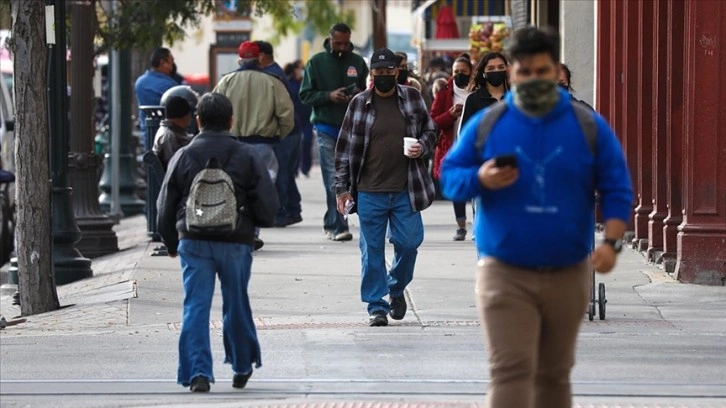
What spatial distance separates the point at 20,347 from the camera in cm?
1030

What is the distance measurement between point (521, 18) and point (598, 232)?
743 centimetres

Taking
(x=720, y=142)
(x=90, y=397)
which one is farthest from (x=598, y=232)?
(x=90, y=397)

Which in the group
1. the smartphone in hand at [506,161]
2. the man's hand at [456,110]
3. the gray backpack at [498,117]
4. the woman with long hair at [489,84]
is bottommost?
the smartphone in hand at [506,161]

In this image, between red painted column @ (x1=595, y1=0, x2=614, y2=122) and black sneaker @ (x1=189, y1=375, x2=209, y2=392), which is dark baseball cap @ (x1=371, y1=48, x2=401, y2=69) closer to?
black sneaker @ (x1=189, y1=375, x2=209, y2=392)

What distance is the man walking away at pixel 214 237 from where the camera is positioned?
27.5ft

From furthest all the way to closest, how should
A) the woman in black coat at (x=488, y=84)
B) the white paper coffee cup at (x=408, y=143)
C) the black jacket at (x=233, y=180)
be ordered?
the woman in black coat at (x=488, y=84) → the white paper coffee cup at (x=408, y=143) → the black jacket at (x=233, y=180)

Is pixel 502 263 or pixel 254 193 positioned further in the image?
pixel 254 193

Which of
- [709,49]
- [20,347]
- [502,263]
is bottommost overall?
[20,347]

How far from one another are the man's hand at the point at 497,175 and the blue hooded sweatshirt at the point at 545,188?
0.35ft

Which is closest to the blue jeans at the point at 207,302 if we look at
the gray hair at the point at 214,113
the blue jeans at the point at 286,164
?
the gray hair at the point at 214,113

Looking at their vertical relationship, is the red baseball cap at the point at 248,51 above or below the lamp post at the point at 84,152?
above

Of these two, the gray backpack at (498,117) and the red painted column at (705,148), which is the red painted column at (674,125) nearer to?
the red painted column at (705,148)

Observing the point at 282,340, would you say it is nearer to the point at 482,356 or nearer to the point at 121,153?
the point at 482,356

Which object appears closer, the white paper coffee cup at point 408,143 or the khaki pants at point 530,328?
the khaki pants at point 530,328
